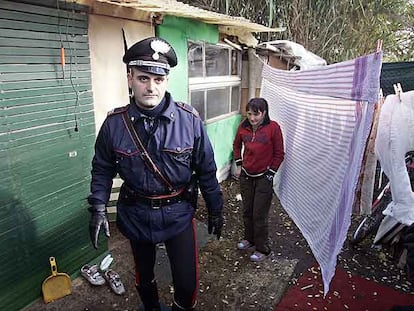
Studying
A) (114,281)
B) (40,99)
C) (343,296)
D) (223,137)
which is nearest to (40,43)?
(40,99)

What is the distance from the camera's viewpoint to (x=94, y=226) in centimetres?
216

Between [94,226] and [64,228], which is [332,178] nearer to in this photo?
[94,226]

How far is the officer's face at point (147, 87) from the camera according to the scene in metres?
2.01

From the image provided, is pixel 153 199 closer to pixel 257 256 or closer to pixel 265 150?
pixel 265 150

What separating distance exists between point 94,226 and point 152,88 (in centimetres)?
93

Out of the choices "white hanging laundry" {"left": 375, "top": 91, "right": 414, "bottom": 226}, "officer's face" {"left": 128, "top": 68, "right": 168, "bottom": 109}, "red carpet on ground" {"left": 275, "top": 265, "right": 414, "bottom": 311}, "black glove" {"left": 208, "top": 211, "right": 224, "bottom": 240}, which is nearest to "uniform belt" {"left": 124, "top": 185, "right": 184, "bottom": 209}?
"black glove" {"left": 208, "top": 211, "right": 224, "bottom": 240}

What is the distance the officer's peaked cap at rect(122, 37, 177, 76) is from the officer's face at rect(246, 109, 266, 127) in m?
1.55

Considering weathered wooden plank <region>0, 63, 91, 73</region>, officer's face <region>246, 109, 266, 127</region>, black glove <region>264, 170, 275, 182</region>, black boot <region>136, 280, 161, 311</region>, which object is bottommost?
black boot <region>136, 280, 161, 311</region>

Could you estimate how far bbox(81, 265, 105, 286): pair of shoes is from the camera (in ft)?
A: 10.4

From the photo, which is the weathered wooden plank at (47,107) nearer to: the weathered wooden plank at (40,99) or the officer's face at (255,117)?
the weathered wooden plank at (40,99)

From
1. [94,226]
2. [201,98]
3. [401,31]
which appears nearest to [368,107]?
[94,226]

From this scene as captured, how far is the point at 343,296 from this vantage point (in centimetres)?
310

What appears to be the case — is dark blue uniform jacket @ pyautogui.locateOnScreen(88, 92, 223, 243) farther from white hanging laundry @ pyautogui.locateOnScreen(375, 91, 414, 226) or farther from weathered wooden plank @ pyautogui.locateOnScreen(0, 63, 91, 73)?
white hanging laundry @ pyautogui.locateOnScreen(375, 91, 414, 226)

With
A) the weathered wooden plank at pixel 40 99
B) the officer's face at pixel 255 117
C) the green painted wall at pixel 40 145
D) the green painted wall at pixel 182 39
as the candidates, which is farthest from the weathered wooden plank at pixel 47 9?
the officer's face at pixel 255 117
